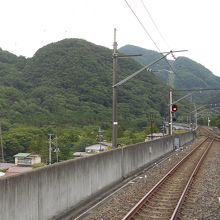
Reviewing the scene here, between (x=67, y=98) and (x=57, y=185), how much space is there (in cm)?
13465

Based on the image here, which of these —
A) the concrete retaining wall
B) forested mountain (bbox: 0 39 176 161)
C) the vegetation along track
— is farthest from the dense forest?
the concrete retaining wall

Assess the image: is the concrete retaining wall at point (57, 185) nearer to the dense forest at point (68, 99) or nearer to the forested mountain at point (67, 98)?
the dense forest at point (68, 99)

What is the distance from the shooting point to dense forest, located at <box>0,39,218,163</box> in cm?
10762

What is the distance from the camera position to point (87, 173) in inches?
586

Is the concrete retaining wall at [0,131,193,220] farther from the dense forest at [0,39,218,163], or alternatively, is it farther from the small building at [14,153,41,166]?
the small building at [14,153,41,166]

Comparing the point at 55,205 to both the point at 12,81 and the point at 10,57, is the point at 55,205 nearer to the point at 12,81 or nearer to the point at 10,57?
the point at 12,81

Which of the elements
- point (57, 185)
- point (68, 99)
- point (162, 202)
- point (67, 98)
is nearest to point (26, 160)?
point (68, 99)

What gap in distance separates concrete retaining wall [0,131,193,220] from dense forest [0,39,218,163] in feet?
265

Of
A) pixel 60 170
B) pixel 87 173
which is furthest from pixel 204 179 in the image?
pixel 60 170

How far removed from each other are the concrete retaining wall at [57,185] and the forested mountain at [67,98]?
8082 cm

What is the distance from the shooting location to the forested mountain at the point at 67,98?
107938 mm

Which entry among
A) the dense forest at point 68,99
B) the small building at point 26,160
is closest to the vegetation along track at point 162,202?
the dense forest at point 68,99

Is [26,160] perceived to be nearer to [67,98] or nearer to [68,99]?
[68,99]

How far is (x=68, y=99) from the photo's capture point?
478 feet
